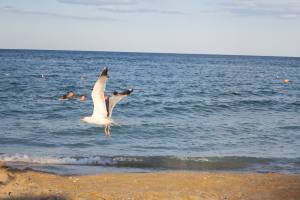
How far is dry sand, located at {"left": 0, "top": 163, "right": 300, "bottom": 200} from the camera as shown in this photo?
34.0 ft

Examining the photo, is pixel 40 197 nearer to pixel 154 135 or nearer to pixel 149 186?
pixel 149 186

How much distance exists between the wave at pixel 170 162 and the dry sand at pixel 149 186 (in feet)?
5.03

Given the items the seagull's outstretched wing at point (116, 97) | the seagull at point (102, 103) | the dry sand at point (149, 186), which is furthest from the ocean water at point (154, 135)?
the seagull's outstretched wing at point (116, 97)

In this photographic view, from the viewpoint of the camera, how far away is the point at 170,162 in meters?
15.2

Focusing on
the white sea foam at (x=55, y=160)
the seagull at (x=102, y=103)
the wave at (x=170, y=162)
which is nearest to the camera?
the seagull at (x=102, y=103)

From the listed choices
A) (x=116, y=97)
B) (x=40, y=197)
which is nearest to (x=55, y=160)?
(x=40, y=197)

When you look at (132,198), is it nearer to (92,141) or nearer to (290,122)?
(92,141)

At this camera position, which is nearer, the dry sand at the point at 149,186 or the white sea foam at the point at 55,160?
the dry sand at the point at 149,186

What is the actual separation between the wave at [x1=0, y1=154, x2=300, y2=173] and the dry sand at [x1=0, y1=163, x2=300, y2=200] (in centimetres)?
153

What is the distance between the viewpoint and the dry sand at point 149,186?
34.0ft

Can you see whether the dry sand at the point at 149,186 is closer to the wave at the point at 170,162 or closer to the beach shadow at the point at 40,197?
the beach shadow at the point at 40,197

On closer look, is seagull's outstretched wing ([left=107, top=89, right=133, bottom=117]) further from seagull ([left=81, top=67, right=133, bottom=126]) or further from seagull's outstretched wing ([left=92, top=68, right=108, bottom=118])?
seagull's outstretched wing ([left=92, top=68, right=108, bottom=118])

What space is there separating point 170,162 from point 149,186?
3.74 metres

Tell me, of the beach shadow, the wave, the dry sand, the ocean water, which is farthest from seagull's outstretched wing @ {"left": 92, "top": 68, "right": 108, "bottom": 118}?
the wave
